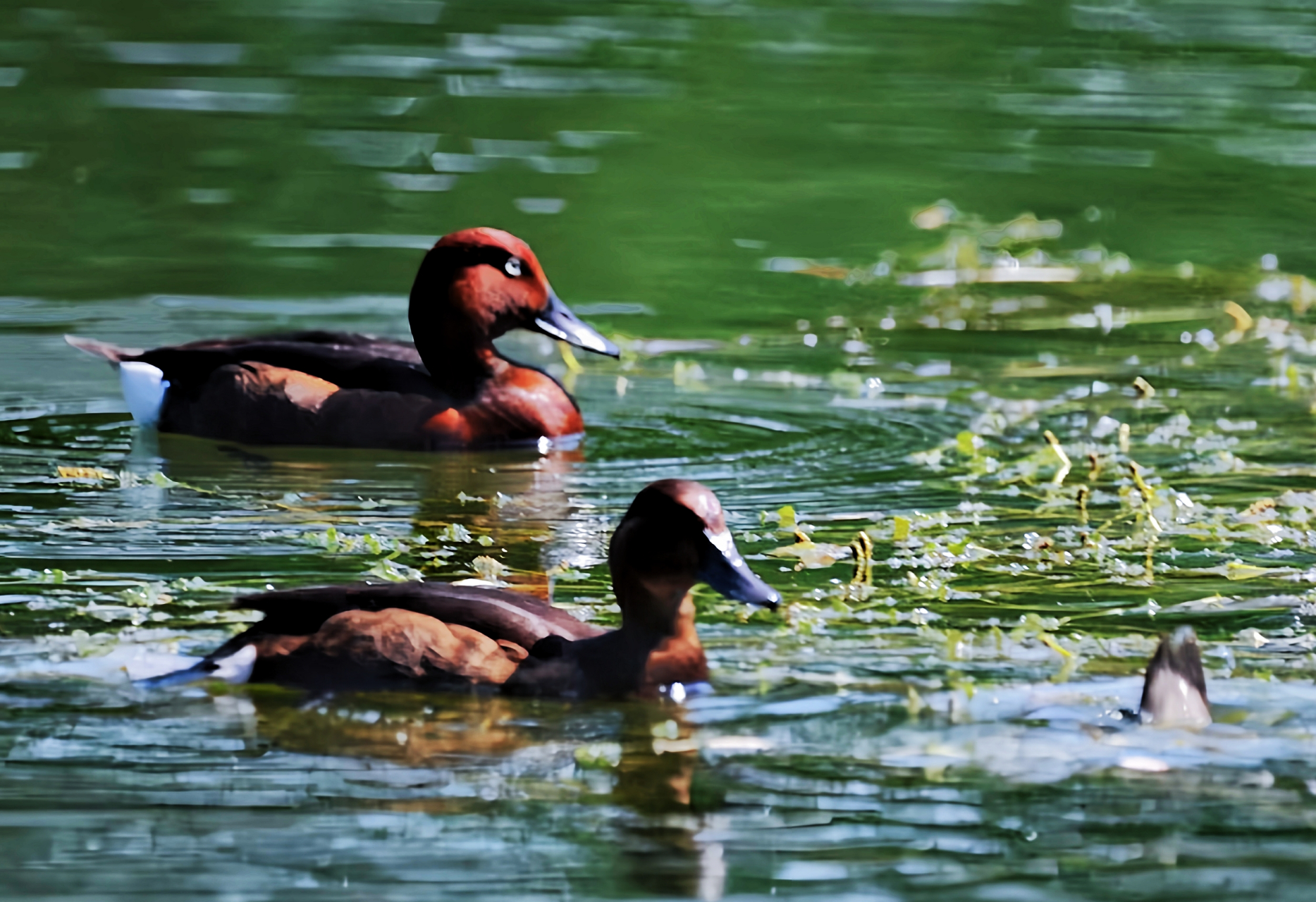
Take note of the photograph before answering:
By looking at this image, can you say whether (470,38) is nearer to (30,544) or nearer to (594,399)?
(594,399)

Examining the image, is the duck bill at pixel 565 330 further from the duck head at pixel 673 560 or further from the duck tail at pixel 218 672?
the duck tail at pixel 218 672

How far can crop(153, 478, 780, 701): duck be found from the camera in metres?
6.84

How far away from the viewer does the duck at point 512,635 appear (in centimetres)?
684

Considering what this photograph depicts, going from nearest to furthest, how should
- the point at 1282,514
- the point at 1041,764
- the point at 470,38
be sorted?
the point at 1041,764 → the point at 1282,514 → the point at 470,38

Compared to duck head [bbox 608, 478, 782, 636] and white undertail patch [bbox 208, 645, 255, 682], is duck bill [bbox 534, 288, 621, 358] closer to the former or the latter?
duck head [bbox 608, 478, 782, 636]

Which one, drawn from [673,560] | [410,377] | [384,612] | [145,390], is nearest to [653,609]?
[673,560]

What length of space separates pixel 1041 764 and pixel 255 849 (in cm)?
209

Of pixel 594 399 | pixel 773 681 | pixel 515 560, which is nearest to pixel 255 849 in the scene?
pixel 773 681

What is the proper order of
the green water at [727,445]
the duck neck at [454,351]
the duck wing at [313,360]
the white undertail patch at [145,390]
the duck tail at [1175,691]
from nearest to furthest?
1. the green water at [727,445]
2. the duck tail at [1175,691]
3. the duck wing at [313,360]
4. the white undertail patch at [145,390]
5. the duck neck at [454,351]

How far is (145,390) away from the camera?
36.7 ft

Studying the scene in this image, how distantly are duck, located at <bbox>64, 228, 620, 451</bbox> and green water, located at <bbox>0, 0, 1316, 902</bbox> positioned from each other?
0.19 meters

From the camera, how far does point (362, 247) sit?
576 inches

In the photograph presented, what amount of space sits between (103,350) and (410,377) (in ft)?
5.07

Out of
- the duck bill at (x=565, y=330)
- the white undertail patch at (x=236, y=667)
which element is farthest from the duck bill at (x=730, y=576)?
the duck bill at (x=565, y=330)
